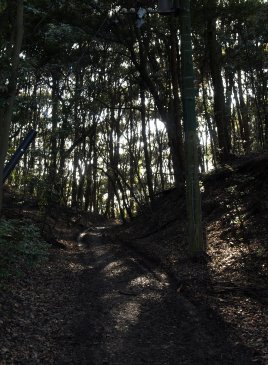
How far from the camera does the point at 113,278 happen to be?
9.67 m

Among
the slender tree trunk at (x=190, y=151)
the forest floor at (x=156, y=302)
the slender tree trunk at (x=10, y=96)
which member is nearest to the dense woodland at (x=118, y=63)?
the slender tree trunk at (x=10, y=96)

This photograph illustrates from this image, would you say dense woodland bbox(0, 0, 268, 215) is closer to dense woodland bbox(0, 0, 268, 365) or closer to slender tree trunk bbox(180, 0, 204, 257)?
dense woodland bbox(0, 0, 268, 365)

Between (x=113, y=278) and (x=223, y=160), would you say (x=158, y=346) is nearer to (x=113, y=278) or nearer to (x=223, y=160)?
(x=113, y=278)

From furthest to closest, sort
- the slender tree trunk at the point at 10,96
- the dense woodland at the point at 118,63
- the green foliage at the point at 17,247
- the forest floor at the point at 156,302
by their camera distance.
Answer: the dense woodland at the point at 118,63, the slender tree trunk at the point at 10,96, the green foliage at the point at 17,247, the forest floor at the point at 156,302

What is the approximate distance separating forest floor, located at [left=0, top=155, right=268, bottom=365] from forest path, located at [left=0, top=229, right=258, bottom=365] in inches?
0.6

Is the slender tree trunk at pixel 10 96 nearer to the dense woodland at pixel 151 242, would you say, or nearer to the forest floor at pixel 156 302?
the dense woodland at pixel 151 242

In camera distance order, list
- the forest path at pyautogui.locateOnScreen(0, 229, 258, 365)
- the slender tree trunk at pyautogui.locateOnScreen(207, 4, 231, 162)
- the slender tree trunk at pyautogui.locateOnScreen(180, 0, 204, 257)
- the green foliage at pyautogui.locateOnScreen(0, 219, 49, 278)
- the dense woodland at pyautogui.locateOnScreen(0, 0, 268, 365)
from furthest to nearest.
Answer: the slender tree trunk at pyautogui.locateOnScreen(207, 4, 231, 162) < the slender tree trunk at pyautogui.locateOnScreen(180, 0, 204, 257) < the green foliage at pyautogui.locateOnScreen(0, 219, 49, 278) < the dense woodland at pyautogui.locateOnScreen(0, 0, 268, 365) < the forest path at pyautogui.locateOnScreen(0, 229, 258, 365)

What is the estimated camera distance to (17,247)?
647 centimetres

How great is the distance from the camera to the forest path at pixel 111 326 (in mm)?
4965

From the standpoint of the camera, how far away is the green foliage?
6323 millimetres

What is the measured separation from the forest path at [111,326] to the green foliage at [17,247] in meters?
0.76

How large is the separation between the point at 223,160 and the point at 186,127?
7.38m

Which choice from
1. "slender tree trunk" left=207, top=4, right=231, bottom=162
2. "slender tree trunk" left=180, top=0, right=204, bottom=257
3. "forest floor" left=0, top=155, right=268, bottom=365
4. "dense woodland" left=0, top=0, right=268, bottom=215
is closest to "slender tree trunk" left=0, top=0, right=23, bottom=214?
"dense woodland" left=0, top=0, right=268, bottom=215

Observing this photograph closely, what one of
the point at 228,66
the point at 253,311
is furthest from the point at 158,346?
the point at 228,66
